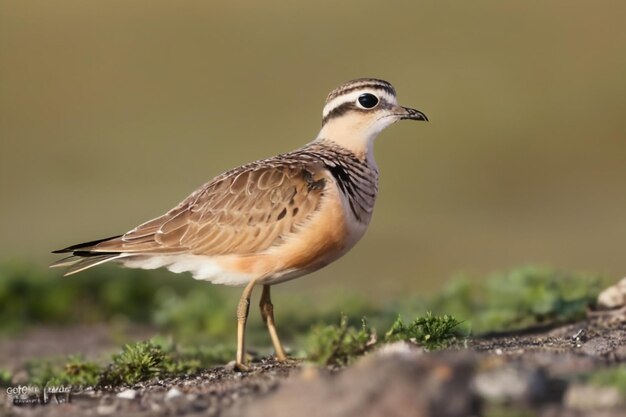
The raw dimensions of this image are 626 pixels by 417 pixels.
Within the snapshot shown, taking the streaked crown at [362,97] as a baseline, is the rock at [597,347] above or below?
below

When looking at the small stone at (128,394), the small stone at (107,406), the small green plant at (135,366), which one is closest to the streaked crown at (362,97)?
the small green plant at (135,366)

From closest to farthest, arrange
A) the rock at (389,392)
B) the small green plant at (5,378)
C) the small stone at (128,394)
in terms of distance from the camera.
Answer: the rock at (389,392) < the small stone at (128,394) < the small green plant at (5,378)

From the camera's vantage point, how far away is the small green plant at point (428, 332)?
780 cm

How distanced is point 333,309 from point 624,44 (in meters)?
22.8

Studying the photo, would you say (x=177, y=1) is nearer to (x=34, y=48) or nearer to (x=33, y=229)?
(x=34, y=48)

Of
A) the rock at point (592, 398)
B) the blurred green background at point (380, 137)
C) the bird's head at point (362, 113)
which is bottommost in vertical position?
the rock at point (592, 398)

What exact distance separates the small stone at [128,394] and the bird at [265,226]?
1.04 metres

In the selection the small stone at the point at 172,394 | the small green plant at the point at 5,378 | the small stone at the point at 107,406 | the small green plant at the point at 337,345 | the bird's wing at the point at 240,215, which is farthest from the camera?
the small green plant at the point at 5,378

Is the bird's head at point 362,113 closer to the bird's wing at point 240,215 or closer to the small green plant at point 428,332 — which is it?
the bird's wing at point 240,215

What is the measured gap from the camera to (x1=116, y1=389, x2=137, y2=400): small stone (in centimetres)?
743

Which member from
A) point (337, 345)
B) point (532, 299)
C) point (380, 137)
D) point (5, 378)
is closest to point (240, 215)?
point (337, 345)

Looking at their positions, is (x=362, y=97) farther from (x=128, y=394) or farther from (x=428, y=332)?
(x=128, y=394)

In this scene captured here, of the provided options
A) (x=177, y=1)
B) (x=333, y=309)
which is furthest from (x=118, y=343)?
(x=177, y=1)

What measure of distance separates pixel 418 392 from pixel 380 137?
2302 centimetres
